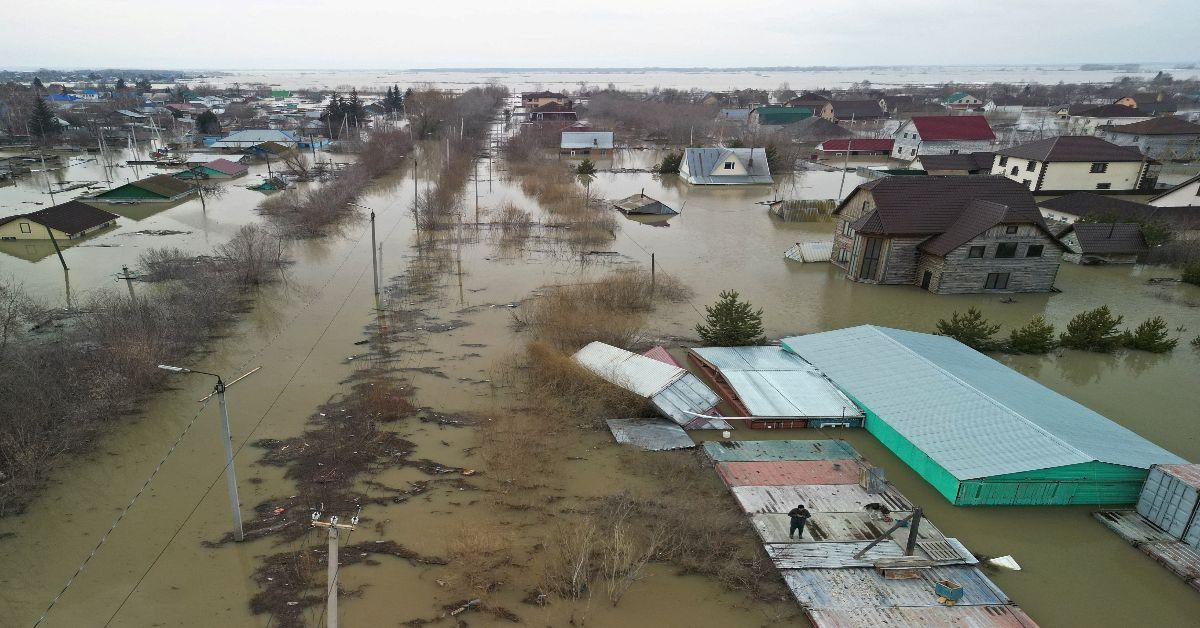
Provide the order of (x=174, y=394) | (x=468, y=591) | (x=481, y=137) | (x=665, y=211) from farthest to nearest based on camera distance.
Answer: (x=481, y=137) → (x=665, y=211) → (x=174, y=394) → (x=468, y=591)

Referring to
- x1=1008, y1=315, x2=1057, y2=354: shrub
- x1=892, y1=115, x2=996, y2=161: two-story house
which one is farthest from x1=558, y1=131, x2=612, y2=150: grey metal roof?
x1=1008, y1=315, x2=1057, y2=354: shrub

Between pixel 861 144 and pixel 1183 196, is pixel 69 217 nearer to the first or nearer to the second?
pixel 1183 196

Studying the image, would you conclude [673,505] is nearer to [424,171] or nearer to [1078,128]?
[424,171]

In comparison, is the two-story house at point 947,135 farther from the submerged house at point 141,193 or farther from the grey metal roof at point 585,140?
the submerged house at point 141,193

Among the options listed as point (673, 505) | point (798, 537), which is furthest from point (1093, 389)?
point (673, 505)

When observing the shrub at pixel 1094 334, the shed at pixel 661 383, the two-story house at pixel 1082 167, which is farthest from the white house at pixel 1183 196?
the shed at pixel 661 383

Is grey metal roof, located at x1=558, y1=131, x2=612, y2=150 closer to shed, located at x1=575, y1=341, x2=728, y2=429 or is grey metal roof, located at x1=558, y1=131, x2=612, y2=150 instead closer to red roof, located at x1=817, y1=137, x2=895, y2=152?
red roof, located at x1=817, y1=137, x2=895, y2=152

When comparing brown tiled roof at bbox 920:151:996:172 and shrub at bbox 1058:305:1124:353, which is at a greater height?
brown tiled roof at bbox 920:151:996:172
